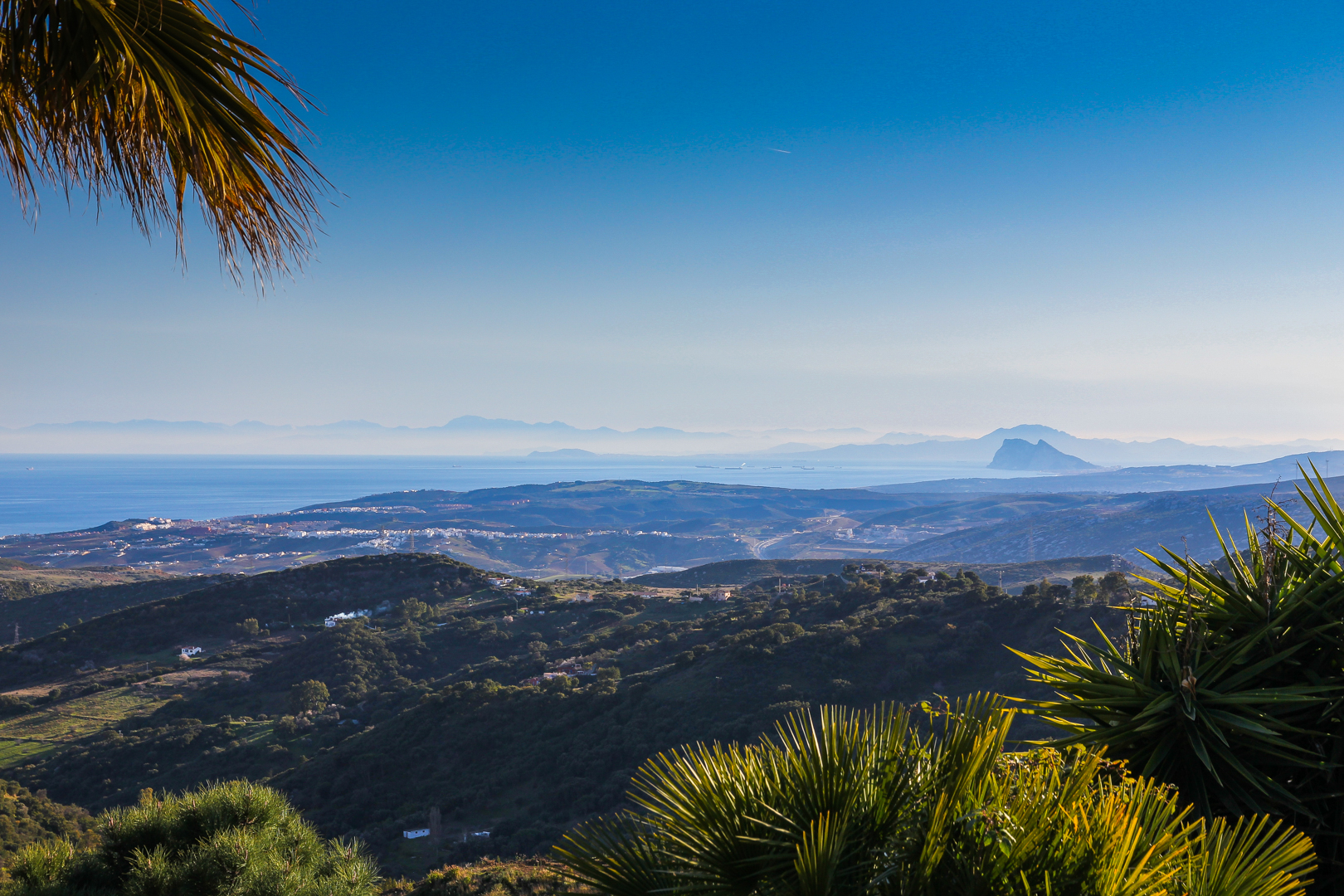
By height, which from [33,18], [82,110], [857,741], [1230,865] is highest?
[33,18]

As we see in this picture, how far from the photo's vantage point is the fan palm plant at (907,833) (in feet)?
6.34

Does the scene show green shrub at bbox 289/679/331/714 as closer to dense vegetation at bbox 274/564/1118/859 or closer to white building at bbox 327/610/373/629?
dense vegetation at bbox 274/564/1118/859

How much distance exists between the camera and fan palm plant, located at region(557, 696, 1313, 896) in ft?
6.34

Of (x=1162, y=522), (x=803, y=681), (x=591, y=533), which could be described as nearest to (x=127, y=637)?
(x=803, y=681)

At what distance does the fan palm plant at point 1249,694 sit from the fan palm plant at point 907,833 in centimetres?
75

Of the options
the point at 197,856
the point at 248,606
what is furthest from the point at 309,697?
the point at 197,856

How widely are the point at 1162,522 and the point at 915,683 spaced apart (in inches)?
4437

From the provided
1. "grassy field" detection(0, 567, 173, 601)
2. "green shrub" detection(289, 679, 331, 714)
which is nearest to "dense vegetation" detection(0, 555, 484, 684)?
"green shrub" detection(289, 679, 331, 714)

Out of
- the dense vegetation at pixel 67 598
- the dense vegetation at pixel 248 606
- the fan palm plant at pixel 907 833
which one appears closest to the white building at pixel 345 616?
the dense vegetation at pixel 248 606

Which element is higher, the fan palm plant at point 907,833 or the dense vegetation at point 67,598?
the fan palm plant at point 907,833

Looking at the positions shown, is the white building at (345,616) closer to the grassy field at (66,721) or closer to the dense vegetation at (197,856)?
the grassy field at (66,721)

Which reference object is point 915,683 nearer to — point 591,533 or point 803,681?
point 803,681

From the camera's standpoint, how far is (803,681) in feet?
78.2

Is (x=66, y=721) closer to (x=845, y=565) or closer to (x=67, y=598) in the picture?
(x=67, y=598)
